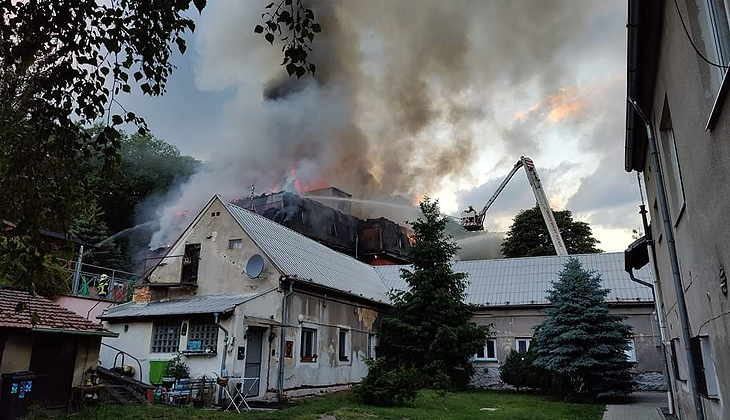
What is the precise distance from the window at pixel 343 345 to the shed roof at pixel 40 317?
8.89 metres

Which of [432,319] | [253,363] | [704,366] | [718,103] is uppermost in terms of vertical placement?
[718,103]

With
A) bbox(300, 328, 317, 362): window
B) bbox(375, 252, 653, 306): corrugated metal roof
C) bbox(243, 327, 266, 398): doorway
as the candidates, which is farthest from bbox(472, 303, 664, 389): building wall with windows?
bbox(243, 327, 266, 398): doorway

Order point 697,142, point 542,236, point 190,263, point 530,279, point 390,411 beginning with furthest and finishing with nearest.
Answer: point 542,236 → point 530,279 → point 190,263 → point 390,411 → point 697,142

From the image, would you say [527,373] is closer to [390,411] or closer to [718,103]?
[390,411]

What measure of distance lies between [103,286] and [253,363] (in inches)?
434

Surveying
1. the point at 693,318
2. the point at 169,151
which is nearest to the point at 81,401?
the point at 693,318

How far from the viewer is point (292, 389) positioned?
16141 mm

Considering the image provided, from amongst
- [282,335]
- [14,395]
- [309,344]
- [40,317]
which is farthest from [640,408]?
[40,317]

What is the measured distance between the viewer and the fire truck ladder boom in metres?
33.7

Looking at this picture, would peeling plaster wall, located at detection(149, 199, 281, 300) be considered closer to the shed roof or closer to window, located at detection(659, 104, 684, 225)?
the shed roof

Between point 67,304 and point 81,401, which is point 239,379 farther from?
point 67,304

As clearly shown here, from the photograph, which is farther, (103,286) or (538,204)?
(538,204)

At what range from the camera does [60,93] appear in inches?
214

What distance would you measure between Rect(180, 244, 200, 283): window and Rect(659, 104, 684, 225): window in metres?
15.2
